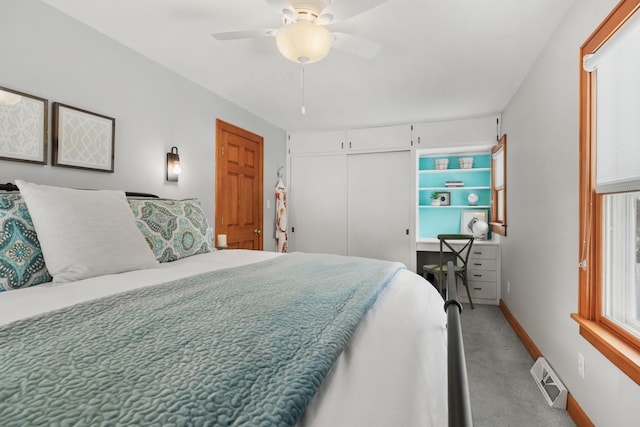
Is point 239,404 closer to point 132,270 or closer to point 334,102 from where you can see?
point 132,270

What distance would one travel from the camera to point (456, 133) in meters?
4.24

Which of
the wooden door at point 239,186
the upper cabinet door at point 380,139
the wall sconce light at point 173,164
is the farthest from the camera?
the upper cabinet door at point 380,139

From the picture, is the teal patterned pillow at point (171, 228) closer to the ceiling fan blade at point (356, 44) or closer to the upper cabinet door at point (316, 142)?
the ceiling fan blade at point (356, 44)

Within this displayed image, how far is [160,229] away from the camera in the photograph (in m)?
1.97

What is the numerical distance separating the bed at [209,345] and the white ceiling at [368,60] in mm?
1384

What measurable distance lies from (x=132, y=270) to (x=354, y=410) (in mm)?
1371

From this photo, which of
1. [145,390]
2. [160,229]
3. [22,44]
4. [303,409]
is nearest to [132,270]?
[160,229]

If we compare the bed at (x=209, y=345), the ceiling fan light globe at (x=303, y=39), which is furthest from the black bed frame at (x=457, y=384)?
the ceiling fan light globe at (x=303, y=39)

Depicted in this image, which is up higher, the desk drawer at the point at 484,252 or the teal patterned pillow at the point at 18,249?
the teal patterned pillow at the point at 18,249

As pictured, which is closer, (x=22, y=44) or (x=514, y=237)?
(x=22, y=44)

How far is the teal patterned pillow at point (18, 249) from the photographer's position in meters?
1.26

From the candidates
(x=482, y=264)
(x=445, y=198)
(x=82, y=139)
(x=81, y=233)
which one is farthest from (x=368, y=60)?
(x=482, y=264)

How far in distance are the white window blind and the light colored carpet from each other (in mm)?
1276

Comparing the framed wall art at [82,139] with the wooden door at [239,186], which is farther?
the wooden door at [239,186]
